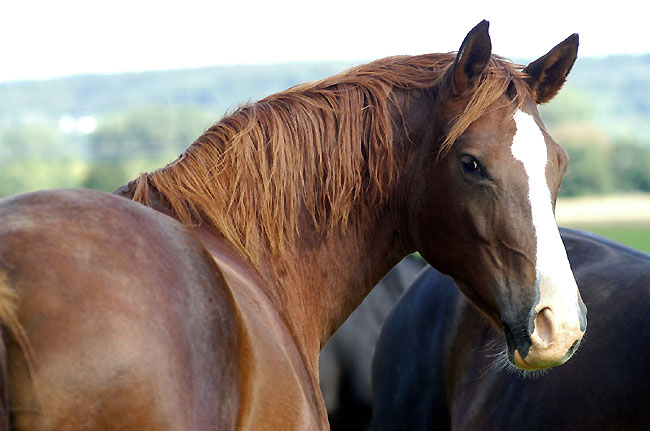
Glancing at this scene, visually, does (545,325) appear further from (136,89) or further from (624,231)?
(136,89)

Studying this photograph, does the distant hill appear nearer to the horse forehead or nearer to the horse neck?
the horse neck

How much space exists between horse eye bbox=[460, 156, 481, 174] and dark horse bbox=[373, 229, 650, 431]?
0.91 meters

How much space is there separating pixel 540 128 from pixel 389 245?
2.27ft

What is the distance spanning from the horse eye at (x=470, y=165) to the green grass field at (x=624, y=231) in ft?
78.7

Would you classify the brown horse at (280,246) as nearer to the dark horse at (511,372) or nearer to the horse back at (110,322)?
the horse back at (110,322)

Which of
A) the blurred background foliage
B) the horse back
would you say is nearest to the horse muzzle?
the horse back

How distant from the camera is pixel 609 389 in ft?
9.21

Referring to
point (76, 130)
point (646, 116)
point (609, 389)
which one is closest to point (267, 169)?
point (609, 389)

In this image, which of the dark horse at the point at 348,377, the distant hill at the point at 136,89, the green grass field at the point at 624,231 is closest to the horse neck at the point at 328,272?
the dark horse at the point at 348,377

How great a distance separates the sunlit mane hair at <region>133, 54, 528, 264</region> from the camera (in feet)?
7.43

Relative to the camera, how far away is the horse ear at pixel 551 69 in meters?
2.55

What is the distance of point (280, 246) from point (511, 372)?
151 cm

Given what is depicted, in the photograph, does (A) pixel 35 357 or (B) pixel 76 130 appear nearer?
(A) pixel 35 357

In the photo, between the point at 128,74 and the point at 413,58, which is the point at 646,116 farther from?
the point at 413,58
